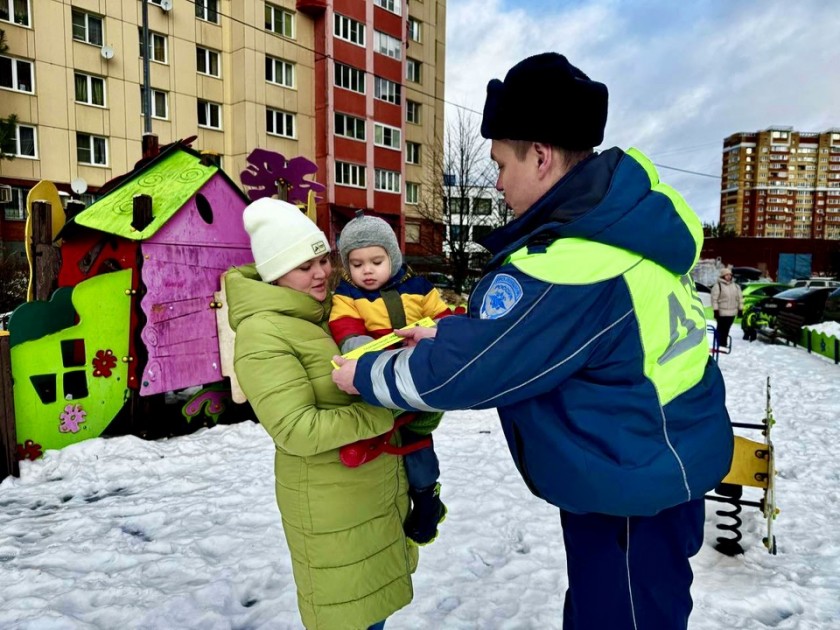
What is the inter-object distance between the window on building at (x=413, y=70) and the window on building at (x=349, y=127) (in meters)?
5.46

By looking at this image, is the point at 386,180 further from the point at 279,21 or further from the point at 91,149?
the point at 91,149

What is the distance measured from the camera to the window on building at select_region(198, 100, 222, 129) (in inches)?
886

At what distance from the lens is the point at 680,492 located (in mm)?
1290

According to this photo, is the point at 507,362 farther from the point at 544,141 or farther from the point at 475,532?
the point at 475,532

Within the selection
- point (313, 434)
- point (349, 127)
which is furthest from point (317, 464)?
point (349, 127)

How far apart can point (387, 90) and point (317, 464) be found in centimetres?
2824

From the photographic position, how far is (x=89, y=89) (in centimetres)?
1986

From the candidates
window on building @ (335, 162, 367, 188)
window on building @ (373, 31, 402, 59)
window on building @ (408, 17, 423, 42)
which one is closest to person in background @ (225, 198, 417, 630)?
window on building @ (335, 162, 367, 188)

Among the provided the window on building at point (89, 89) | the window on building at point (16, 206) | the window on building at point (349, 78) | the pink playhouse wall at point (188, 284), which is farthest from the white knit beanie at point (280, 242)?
the window on building at point (349, 78)

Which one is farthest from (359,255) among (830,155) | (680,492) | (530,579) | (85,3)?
(830,155)

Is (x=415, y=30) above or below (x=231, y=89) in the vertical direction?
above

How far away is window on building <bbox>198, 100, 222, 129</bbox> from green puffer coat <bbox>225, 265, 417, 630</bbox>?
77.7 feet

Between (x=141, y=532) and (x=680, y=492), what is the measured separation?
340 cm

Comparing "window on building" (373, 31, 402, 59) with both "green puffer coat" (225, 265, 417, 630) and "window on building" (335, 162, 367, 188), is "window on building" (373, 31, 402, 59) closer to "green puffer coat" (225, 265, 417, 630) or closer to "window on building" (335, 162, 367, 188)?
"window on building" (335, 162, 367, 188)
